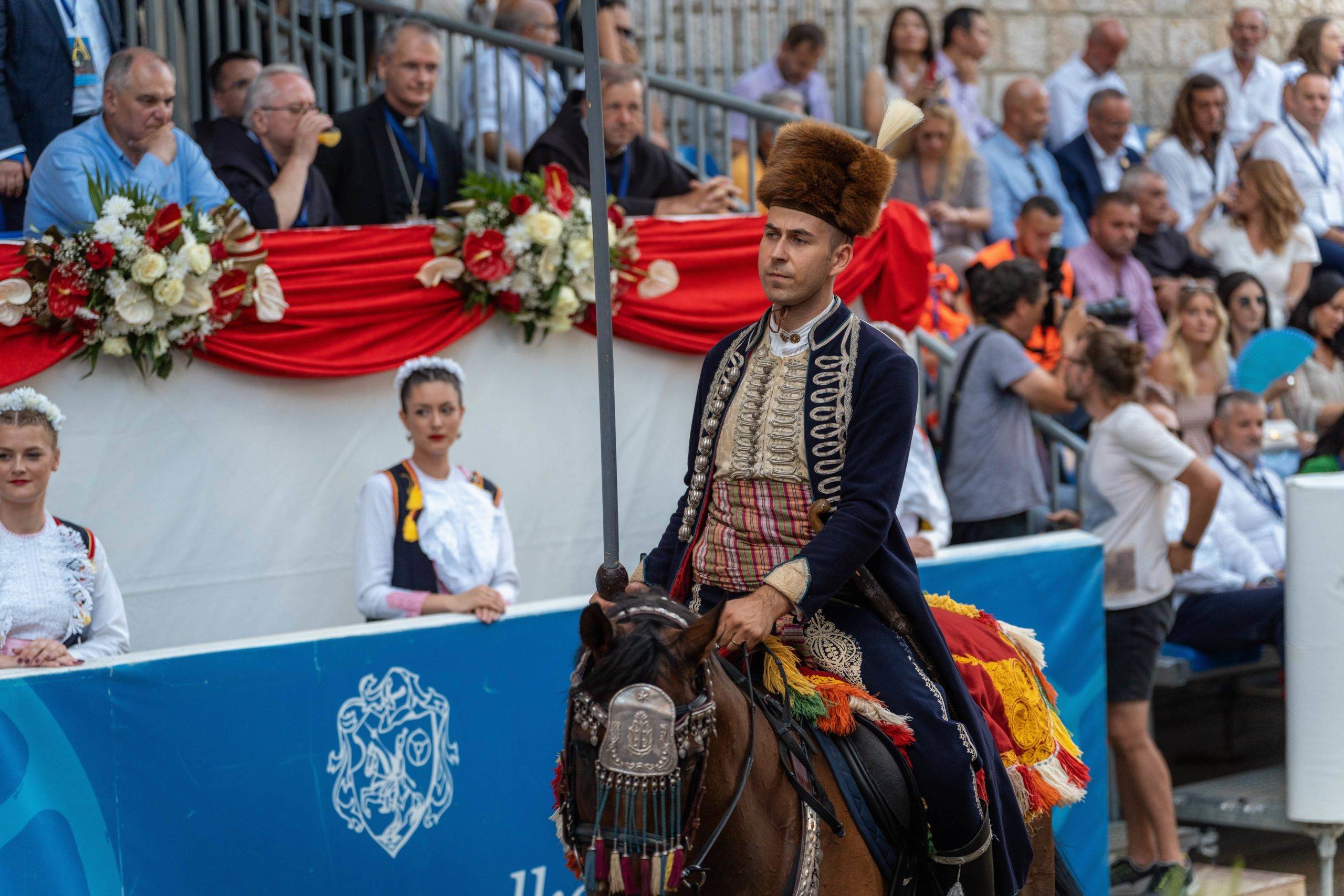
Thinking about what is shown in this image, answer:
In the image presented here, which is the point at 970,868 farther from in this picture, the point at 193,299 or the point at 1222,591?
the point at 1222,591

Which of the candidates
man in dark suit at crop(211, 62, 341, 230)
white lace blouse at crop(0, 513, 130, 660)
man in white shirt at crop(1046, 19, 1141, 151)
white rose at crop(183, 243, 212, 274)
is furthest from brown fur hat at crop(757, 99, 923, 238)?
man in white shirt at crop(1046, 19, 1141, 151)

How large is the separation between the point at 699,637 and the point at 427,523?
9.34 ft

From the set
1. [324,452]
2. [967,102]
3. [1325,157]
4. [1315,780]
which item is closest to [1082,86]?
[967,102]

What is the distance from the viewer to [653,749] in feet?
8.93

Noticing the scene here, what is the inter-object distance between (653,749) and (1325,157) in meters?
11.5

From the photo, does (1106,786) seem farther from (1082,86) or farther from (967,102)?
(1082,86)

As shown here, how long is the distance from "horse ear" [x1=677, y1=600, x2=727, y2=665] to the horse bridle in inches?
1.1

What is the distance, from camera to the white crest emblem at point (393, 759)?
15.3 feet

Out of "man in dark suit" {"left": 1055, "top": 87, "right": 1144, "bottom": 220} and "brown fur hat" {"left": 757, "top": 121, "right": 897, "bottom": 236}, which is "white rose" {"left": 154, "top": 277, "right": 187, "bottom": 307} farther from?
"man in dark suit" {"left": 1055, "top": 87, "right": 1144, "bottom": 220}

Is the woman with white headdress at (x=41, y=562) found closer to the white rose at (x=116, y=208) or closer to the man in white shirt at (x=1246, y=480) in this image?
the white rose at (x=116, y=208)

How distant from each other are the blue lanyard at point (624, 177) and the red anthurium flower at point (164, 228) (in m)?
2.52

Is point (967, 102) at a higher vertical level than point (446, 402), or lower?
higher

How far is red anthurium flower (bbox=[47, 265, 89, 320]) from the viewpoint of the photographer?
5.25 metres

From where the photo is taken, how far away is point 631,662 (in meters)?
2.77
